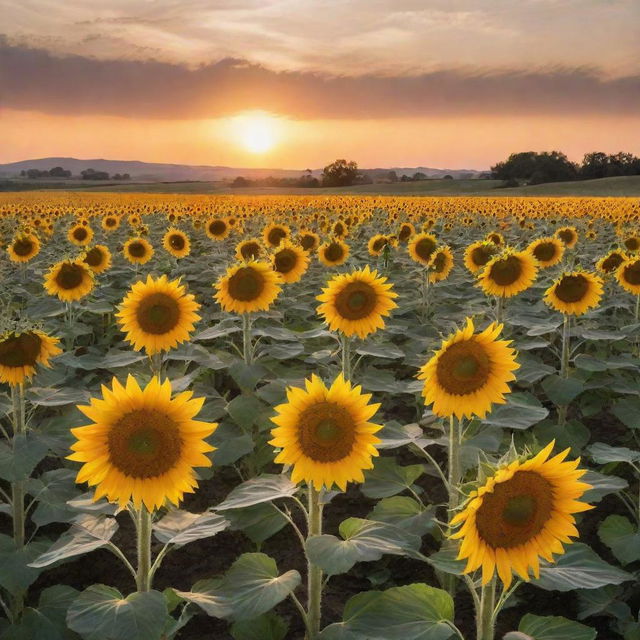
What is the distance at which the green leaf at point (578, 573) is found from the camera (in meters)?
2.75

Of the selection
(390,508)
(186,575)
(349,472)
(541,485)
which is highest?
(541,485)

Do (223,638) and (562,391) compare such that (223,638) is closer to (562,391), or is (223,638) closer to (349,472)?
(349,472)

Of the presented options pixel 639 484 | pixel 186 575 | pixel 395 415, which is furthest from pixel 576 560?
pixel 395 415

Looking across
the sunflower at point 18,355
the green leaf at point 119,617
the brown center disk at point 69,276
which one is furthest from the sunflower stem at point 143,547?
the brown center disk at point 69,276

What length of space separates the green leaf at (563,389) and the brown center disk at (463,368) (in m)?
2.38

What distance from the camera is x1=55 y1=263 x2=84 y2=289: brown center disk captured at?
7.38 meters

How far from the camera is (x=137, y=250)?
10.8 metres

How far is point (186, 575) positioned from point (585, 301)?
13.2ft

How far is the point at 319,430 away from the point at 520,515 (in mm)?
949

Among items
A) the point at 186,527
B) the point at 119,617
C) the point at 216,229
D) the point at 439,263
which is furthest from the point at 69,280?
the point at 216,229

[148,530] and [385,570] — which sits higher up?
[148,530]

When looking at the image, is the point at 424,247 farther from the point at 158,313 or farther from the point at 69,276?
the point at 158,313

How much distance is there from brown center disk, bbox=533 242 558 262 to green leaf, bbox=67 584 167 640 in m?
7.74

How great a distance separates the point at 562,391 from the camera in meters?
5.70
